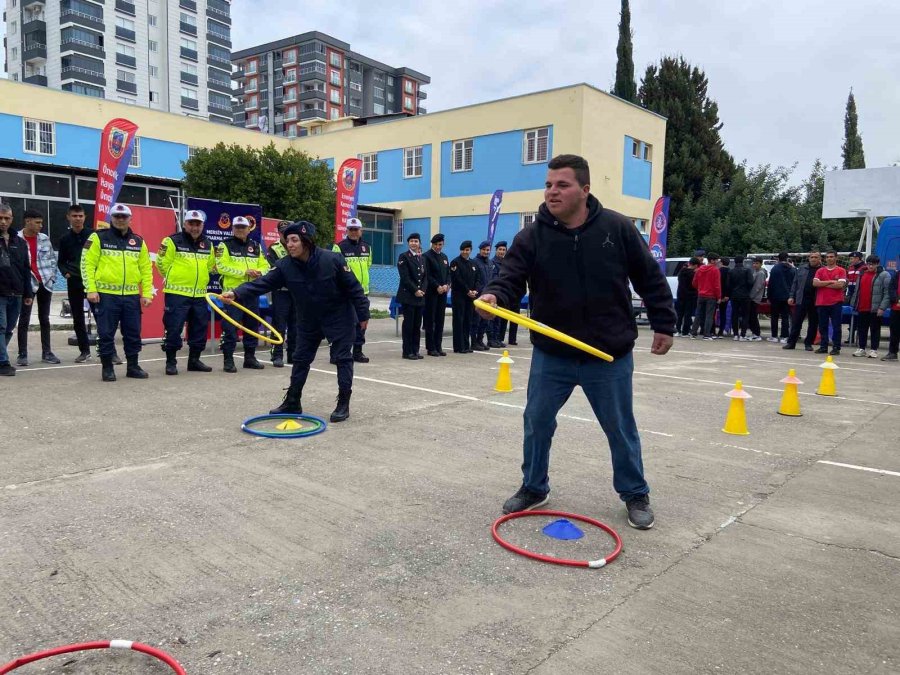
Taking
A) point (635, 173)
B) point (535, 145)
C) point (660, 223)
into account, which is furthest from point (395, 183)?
point (660, 223)

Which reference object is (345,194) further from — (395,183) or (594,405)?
(395,183)

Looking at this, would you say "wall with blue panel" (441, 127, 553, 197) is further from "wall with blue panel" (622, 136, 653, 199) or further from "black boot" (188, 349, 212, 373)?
"black boot" (188, 349, 212, 373)

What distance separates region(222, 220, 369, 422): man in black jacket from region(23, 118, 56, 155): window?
3145 cm

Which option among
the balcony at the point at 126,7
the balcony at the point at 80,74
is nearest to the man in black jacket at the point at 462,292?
the balcony at the point at 80,74

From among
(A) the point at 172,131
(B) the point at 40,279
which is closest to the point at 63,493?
(B) the point at 40,279

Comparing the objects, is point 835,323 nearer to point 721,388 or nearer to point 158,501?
point 721,388

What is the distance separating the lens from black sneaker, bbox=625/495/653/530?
4.18 meters

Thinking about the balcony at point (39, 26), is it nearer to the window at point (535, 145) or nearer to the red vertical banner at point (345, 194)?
the window at point (535, 145)

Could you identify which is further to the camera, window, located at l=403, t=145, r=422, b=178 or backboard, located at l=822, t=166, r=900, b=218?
window, located at l=403, t=145, r=422, b=178

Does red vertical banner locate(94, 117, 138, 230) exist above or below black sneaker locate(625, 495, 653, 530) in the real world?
above

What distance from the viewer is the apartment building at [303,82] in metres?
99.2

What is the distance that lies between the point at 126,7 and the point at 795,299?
8405 centimetres

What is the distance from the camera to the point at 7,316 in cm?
917

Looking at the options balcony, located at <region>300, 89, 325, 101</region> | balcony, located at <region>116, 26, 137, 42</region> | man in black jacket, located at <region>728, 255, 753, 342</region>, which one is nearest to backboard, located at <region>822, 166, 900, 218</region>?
man in black jacket, located at <region>728, 255, 753, 342</region>
